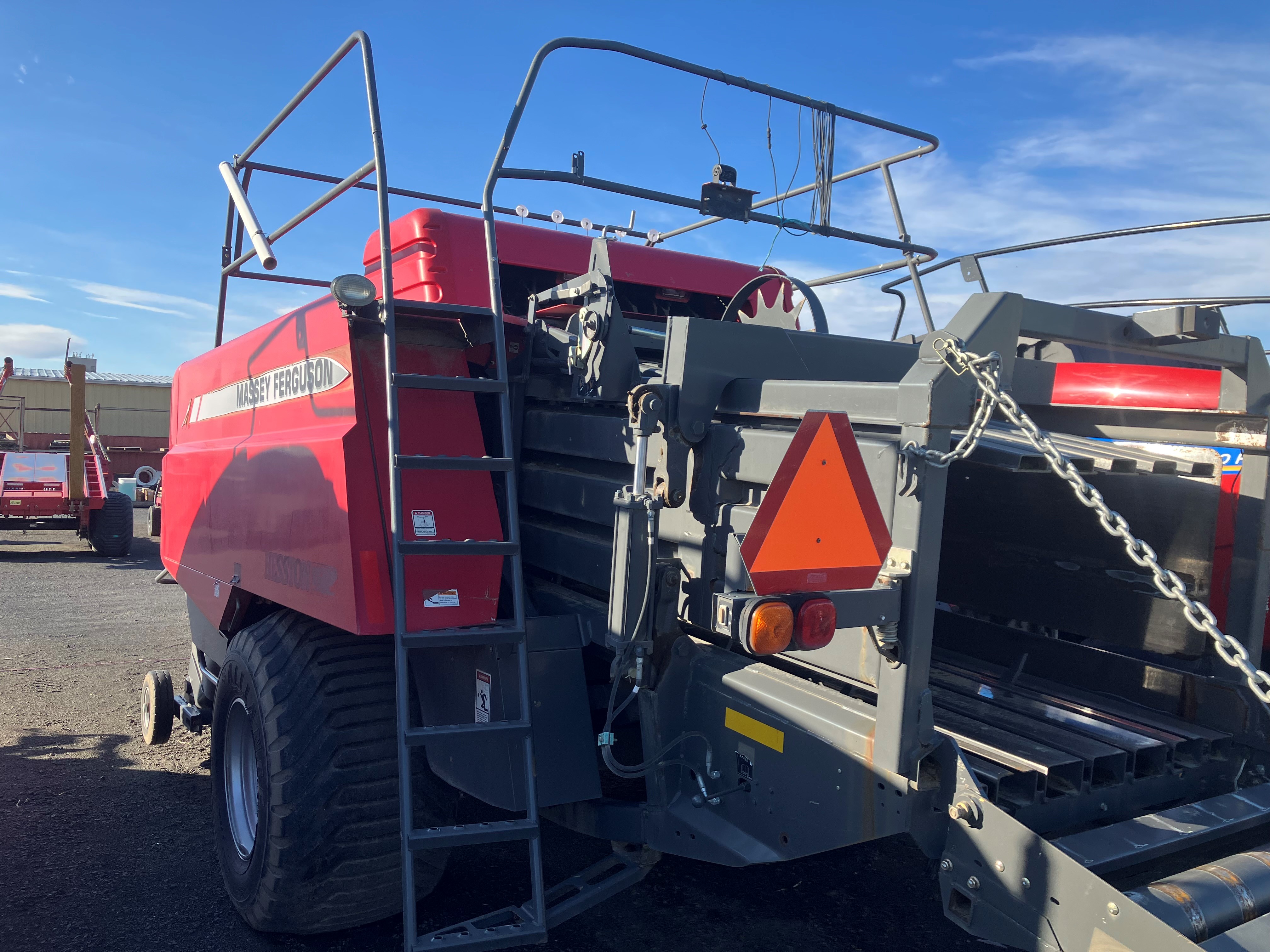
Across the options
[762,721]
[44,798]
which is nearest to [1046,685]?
[762,721]

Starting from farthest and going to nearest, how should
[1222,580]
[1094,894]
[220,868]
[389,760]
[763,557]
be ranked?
[220,868], [389,760], [1222,580], [763,557], [1094,894]

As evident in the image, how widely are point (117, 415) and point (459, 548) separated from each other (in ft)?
103

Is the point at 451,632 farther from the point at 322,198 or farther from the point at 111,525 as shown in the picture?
the point at 111,525

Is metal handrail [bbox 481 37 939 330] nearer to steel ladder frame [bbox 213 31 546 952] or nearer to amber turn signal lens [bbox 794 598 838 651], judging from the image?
steel ladder frame [bbox 213 31 546 952]

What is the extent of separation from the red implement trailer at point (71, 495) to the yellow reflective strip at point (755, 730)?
12.8 metres

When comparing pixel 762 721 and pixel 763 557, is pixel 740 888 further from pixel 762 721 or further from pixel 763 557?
pixel 763 557

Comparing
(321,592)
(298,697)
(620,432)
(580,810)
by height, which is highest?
(620,432)

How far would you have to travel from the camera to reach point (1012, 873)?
188 cm

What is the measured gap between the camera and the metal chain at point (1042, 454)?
69.4 inches

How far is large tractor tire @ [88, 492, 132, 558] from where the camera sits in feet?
42.8

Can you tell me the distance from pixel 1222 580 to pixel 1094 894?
1.38 metres

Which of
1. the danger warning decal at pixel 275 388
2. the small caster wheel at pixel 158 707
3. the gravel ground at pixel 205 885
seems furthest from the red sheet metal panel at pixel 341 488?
the small caster wheel at pixel 158 707

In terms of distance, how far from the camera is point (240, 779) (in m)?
3.46

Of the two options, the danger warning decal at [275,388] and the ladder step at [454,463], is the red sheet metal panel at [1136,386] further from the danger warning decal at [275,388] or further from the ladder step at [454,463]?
the danger warning decal at [275,388]
